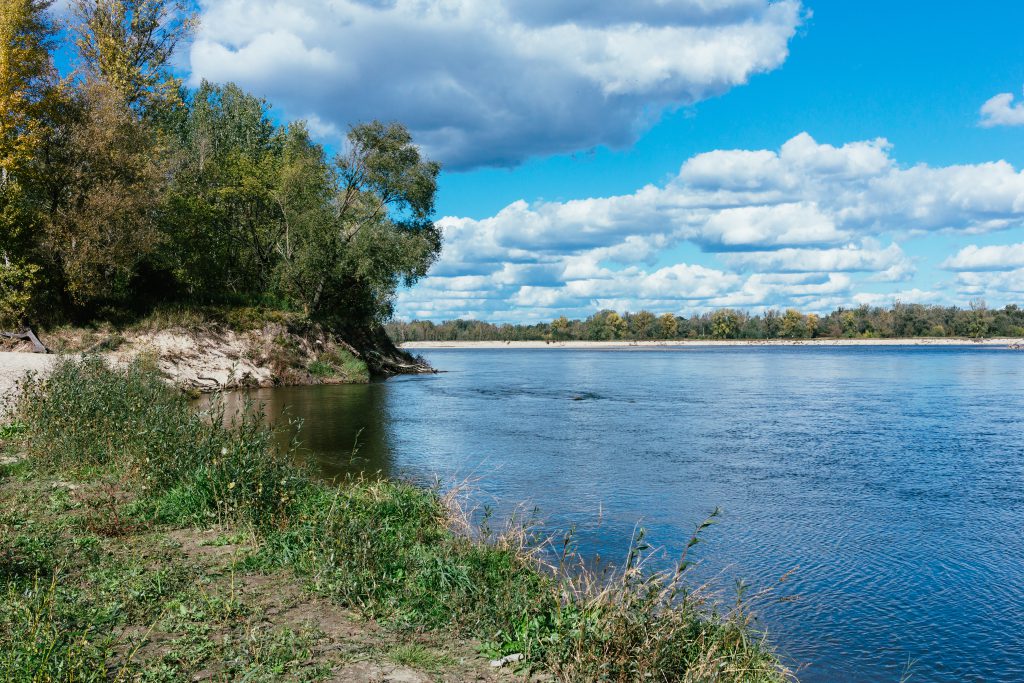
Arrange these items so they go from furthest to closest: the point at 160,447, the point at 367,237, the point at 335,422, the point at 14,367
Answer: the point at 367,237, the point at 335,422, the point at 14,367, the point at 160,447

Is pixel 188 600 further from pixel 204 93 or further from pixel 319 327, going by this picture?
pixel 204 93

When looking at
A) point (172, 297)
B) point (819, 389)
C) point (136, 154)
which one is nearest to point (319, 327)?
point (172, 297)

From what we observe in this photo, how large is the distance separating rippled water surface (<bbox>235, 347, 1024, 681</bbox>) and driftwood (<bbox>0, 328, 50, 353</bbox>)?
33.0 feet

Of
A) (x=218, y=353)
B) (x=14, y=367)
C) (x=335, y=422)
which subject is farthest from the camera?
(x=218, y=353)

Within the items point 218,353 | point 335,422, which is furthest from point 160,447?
point 218,353

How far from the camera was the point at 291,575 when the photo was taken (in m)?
9.21

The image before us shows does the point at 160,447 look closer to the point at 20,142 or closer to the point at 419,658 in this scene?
the point at 419,658

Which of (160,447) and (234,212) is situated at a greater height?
(234,212)

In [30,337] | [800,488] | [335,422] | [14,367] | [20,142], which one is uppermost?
[20,142]

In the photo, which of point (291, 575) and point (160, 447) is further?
point (160, 447)

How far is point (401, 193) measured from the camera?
57469 mm

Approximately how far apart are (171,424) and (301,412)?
1797 centimetres

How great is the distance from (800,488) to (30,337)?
3328cm

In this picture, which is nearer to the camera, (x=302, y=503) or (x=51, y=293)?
(x=302, y=503)
